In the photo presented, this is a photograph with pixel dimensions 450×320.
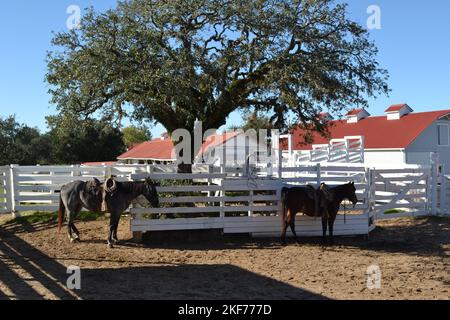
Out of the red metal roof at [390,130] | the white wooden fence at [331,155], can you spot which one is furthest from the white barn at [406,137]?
the white wooden fence at [331,155]

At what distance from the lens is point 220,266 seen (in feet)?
28.1

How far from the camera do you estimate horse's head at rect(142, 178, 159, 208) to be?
10.3 m

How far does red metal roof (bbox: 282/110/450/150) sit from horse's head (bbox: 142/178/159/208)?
21.6 metres

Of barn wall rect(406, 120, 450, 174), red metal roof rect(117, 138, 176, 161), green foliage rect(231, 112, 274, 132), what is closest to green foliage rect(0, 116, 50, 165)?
red metal roof rect(117, 138, 176, 161)

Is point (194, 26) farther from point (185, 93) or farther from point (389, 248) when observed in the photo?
point (389, 248)

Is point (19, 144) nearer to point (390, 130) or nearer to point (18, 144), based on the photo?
point (18, 144)

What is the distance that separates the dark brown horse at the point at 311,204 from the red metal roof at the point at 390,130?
2049cm

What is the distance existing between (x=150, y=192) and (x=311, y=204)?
11.7ft

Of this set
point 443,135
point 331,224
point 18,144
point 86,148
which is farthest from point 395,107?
point 18,144

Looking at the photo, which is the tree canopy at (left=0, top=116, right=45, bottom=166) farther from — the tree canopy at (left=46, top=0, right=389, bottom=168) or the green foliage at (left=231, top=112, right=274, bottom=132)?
the tree canopy at (left=46, top=0, right=389, bottom=168)

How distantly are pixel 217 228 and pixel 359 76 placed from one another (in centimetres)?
517

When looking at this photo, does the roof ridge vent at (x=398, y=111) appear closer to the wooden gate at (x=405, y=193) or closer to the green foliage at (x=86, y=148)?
the wooden gate at (x=405, y=193)

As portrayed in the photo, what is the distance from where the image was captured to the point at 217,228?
1091cm
